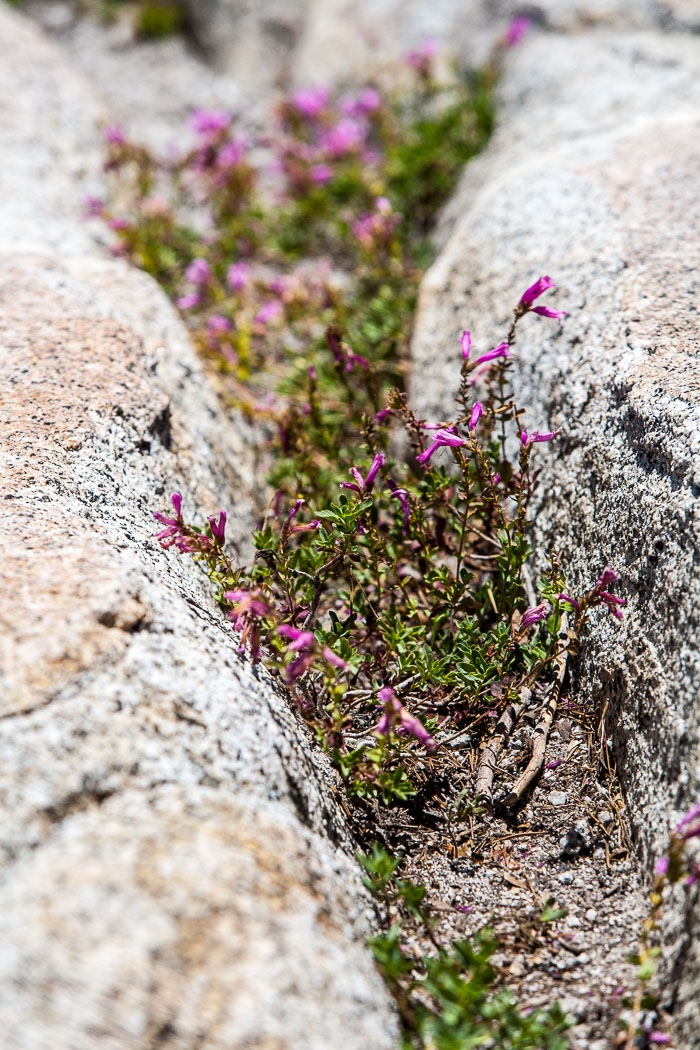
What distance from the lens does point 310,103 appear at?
6402 millimetres

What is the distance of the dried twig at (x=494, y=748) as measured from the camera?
2631 millimetres

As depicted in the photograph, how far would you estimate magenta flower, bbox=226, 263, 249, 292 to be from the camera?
509 centimetres

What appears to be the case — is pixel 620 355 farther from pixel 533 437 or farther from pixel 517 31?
pixel 517 31

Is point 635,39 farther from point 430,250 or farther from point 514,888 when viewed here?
point 514,888

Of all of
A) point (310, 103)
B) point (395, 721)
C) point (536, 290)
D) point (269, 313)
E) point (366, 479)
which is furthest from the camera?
point (310, 103)

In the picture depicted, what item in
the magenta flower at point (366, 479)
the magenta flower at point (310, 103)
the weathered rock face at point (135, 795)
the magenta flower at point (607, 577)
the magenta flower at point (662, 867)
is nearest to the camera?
the weathered rock face at point (135, 795)

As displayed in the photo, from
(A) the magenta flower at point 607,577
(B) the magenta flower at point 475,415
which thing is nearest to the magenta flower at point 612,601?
(A) the magenta flower at point 607,577

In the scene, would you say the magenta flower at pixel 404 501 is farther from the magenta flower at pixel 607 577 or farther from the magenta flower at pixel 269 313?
the magenta flower at pixel 269 313

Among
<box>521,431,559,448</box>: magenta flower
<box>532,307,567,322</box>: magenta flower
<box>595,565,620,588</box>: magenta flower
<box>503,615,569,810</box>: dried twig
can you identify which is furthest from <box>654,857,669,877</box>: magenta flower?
<box>532,307,567,322</box>: magenta flower

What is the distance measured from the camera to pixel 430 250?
5062 millimetres

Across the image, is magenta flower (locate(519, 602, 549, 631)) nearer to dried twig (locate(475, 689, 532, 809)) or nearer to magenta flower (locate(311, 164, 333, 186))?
dried twig (locate(475, 689, 532, 809))

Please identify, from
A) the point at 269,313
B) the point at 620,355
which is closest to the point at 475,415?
the point at 620,355

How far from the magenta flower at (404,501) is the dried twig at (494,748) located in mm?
748

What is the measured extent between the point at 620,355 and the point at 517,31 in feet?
13.4
